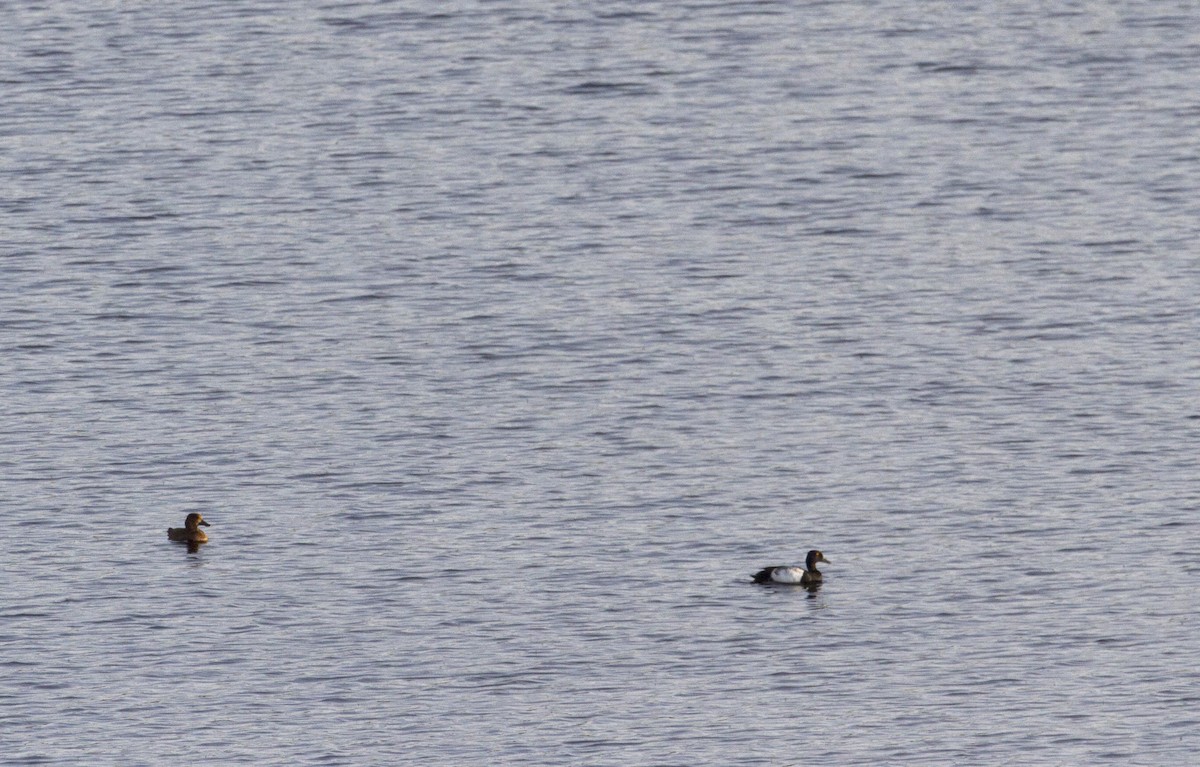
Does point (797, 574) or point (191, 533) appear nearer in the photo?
point (797, 574)

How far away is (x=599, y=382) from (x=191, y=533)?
10.0m

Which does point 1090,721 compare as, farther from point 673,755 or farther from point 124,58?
point 124,58

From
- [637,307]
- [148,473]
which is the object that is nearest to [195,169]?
[637,307]

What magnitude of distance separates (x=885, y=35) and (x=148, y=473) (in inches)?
1258

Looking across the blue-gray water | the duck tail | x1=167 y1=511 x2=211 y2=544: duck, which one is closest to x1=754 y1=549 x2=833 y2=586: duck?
the duck tail

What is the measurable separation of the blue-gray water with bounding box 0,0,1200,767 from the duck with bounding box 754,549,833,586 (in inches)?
12.4

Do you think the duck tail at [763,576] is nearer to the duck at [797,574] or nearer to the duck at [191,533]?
the duck at [797,574]

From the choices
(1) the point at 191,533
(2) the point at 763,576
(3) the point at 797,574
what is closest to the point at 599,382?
(1) the point at 191,533

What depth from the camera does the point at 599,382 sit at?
51156 mm

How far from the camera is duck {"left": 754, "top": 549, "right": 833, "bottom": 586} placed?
41281 millimetres

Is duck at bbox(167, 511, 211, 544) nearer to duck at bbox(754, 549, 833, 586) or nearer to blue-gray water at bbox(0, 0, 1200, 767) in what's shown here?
blue-gray water at bbox(0, 0, 1200, 767)

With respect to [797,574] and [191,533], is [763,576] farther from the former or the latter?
→ [191,533]

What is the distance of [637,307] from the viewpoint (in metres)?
55.1

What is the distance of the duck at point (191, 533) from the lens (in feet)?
144
